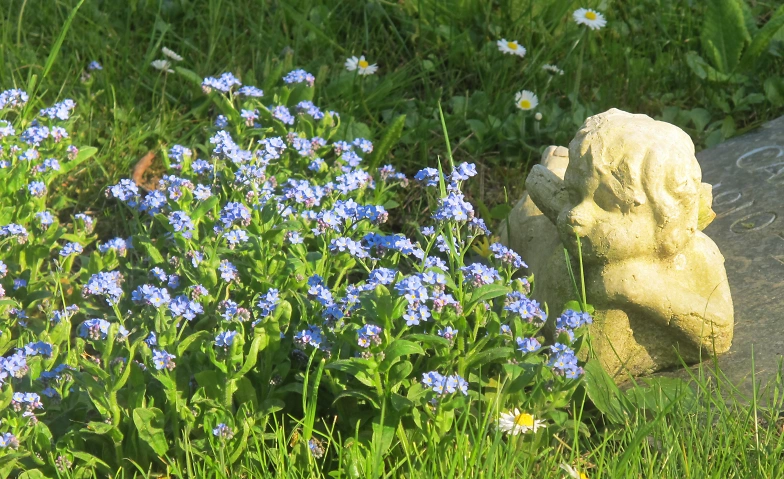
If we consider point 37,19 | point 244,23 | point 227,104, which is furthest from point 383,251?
point 37,19

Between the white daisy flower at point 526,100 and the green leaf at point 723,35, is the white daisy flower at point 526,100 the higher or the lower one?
the lower one

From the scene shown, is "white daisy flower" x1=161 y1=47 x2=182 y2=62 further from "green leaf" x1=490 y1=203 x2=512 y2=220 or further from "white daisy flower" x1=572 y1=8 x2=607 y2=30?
"white daisy flower" x1=572 y1=8 x2=607 y2=30

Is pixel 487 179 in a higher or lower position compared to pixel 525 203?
lower

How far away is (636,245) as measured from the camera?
2781 mm

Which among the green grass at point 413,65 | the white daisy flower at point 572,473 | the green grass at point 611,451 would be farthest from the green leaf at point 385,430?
the green grass at point 413,65

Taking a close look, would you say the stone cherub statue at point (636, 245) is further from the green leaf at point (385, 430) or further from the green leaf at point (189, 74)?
the green leaf at point (189, 74)

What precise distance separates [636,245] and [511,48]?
84.4 inches

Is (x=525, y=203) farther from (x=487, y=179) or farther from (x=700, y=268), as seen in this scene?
(x=487, y=179)

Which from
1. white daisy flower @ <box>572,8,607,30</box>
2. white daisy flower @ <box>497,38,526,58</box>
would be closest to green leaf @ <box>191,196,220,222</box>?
white daisy flower @ <box>497,38,526,58</box>

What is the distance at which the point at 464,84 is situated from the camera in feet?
16.1

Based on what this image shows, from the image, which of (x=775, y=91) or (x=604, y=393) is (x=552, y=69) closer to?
(x=775, y=91)

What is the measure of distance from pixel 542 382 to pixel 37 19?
362 cm

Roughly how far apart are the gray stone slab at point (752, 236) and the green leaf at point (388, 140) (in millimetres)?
1345

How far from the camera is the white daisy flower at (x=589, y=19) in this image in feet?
15.0
